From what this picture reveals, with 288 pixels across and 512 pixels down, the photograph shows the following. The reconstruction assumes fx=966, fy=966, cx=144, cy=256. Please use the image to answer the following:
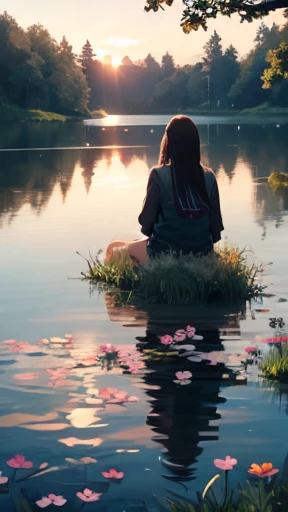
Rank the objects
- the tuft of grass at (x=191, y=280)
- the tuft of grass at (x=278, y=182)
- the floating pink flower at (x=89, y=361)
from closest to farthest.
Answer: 1. the floating pink flower at (x=89, y=361)
2. the tuft of grass at (x=191, y=280)
3. the tuft of grass at (x=278, y=182)

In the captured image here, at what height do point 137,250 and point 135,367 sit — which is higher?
point 137,250

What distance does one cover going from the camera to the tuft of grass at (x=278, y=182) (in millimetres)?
23266

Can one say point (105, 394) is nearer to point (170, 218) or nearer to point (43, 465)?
point (43, 465)

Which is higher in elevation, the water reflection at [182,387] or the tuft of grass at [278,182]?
the tuft of grass at [278,182]

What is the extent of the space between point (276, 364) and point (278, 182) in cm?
1780

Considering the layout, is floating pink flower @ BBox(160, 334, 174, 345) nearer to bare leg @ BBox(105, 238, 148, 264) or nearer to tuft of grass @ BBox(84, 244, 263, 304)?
tuft of grass @ BBox(84, 244, 263, 304)

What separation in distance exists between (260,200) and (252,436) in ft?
49.3

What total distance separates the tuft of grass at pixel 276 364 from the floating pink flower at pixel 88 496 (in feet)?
7.90

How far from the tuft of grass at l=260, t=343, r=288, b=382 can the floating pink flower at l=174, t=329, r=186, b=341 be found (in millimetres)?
1068

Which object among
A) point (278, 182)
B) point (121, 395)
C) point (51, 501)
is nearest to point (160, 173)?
point (121, 395)

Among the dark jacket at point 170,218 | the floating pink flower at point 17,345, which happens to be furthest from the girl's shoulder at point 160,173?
the floating pink flower at point 17,345

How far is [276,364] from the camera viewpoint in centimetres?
702

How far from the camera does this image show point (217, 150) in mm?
42531

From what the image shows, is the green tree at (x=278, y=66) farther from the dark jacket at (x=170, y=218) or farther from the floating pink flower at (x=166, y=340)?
the floating pink flower at (x=166, y=340)
